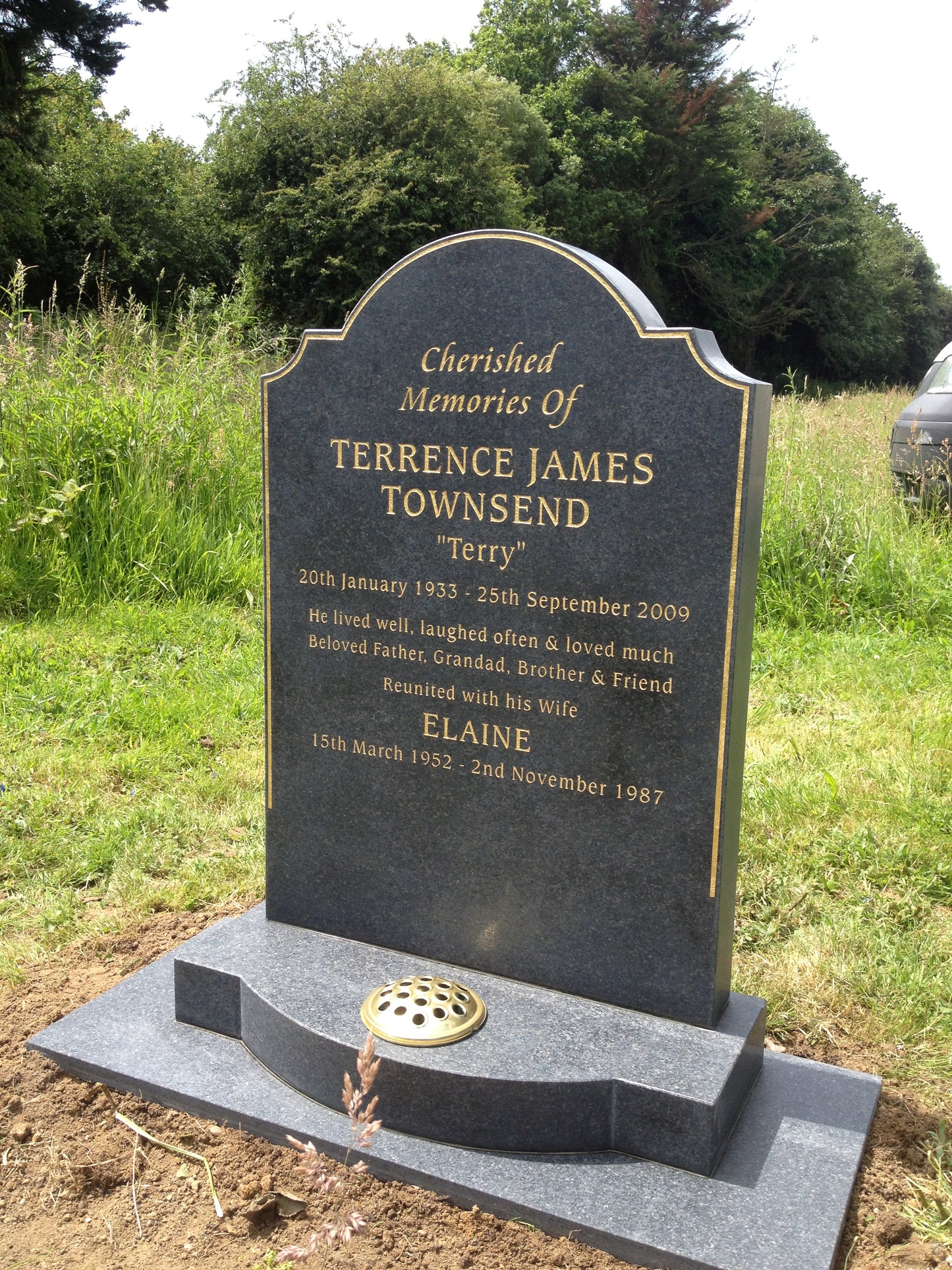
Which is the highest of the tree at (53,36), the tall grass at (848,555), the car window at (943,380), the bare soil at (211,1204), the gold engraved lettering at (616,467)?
the tree at (53,36)

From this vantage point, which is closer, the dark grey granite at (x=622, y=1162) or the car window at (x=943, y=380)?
the dark grey granite at (x=622, y=1162)

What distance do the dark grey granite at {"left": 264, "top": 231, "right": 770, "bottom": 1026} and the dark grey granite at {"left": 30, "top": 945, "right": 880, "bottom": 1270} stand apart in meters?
0.32

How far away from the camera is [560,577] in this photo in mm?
2328

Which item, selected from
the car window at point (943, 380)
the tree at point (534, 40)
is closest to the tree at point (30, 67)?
the car window at point (943, 380)

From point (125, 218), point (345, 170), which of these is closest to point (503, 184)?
point (345, 170)

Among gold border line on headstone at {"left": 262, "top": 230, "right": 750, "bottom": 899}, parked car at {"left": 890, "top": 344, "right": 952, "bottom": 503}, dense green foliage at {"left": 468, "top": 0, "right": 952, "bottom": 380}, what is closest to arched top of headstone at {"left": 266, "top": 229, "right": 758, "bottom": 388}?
gold border line on headstone at {"left": 262, "top": 230, "right": 750, "bottom": 899}

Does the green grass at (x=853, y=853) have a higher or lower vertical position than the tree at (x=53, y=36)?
lower

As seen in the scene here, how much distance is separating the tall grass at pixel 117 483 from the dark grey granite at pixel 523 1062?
377 centimetres

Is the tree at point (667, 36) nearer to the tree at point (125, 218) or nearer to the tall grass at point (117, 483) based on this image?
the tree at point (125, 218)

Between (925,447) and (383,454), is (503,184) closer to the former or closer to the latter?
(925,447)

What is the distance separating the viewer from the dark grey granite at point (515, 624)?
86.4 inches

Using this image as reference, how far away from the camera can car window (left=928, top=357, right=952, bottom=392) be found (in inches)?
314

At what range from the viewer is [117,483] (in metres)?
6.12

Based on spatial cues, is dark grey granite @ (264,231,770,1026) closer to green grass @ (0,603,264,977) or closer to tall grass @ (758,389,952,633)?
green grass @ (0,603,264,977)
